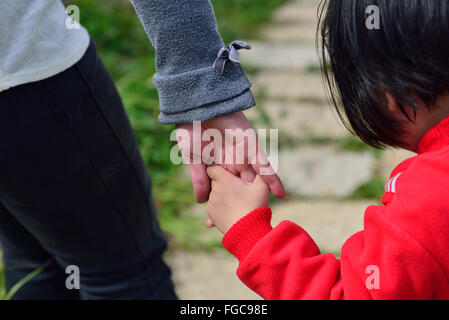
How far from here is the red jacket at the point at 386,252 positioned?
869 mm

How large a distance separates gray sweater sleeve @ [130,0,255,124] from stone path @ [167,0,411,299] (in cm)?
40

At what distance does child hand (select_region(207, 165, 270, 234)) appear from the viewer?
110 centimetres

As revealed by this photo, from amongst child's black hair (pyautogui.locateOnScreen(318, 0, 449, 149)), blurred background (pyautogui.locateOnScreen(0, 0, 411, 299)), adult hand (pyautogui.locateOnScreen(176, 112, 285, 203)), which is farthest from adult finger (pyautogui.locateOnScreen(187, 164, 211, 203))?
blurred background (pyautogui.locateOnScreen(0, 0, 411, 299))

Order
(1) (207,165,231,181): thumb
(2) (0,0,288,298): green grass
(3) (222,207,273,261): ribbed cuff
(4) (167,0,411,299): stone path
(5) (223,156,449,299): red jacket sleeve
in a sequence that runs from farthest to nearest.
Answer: (2) (0,0,288,298): green grass, (4) (167,0,411,299): stone path, (1) (207,165,231,181): thumb, (3) (222,207,273,261): ribbed cuff, (5) (223,156,449,299): red jacket sleeve

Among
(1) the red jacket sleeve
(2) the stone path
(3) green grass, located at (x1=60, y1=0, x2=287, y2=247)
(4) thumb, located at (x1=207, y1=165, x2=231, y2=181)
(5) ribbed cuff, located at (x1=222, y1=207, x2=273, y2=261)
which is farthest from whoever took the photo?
(3) green grass, located at (x1=60, y1=0, x2=287, y2=247)

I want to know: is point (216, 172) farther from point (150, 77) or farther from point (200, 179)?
point (150, 77)

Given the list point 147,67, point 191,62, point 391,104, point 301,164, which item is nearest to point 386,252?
point 391,104

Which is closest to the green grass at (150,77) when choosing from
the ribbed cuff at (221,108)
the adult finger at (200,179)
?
the adult finger at (200,179)

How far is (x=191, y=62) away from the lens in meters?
1.12

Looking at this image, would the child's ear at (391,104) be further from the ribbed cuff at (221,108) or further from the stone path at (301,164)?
the stone path at (301,164)

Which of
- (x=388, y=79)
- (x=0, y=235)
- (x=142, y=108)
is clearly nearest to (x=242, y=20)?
(x=142, y=108)

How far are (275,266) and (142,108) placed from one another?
207 centimetres

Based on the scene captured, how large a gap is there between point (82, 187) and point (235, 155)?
30 centimetres

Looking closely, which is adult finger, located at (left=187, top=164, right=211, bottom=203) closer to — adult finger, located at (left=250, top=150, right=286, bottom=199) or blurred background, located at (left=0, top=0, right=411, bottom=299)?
adult finger, located at (left=250, top=150, right=286, bottom=199)
